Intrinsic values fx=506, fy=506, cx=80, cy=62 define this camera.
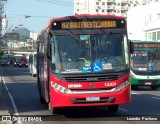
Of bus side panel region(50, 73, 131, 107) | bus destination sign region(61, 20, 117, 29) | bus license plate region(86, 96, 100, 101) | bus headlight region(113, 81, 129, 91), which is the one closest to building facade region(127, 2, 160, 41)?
bus destination sign region(61, 20, 117, 29)

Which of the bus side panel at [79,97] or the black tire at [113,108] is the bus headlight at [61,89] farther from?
the black tire at [113,108]

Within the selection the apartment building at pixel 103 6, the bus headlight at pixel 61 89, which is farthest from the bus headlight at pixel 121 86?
the apartment building at pixel 103 6

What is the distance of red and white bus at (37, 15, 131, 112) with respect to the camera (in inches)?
607

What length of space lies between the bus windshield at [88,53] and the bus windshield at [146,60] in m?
15.7

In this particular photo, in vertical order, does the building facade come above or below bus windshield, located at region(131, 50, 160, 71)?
above

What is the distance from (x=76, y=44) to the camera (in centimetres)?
1588

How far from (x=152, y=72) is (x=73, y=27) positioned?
53.5 ft

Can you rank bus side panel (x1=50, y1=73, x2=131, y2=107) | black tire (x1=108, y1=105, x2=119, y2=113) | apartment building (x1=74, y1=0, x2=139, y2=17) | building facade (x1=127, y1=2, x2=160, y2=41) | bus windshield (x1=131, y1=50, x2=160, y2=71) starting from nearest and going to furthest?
bus side panel (x1=50, y1=73, x2=131, y2=107)
black tire (x1=108, y1=105, x2=119, y2=113)
bus windshield (x1=131, y1=50, x2=160, y2=71)
building facade (x1=127, y1=2, x2=160, y2=41)
apartment building (x1=74, y1=0, x2=139, y2=17)

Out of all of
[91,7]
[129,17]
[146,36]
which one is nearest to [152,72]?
[146,36]

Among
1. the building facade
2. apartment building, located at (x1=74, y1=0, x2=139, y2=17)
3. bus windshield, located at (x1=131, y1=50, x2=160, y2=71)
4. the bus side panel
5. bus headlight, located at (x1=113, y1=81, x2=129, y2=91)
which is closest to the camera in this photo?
the bus side panel

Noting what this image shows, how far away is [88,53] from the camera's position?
15.8m

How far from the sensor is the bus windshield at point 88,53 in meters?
15.7

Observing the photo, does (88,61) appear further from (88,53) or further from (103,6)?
(103,6)

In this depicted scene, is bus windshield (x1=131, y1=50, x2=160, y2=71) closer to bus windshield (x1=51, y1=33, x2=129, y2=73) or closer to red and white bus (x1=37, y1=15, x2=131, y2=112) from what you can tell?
red and white bus (x1=37, y1=15, x2=131, y2=112)
